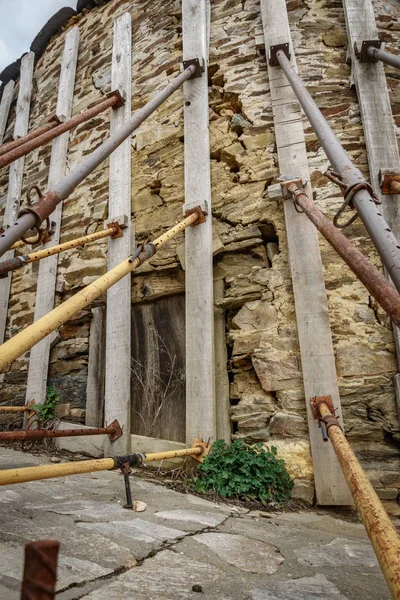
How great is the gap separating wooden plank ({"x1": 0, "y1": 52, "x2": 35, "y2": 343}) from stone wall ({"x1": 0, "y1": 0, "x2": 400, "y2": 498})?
207mm

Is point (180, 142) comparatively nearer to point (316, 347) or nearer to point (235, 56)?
point (235, 56)

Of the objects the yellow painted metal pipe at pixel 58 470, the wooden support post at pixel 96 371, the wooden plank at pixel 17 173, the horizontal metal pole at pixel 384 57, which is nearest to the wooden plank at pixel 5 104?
the wooden plank at pixel 17 173

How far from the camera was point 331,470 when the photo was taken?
7.97ft

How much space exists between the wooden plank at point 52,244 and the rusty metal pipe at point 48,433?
1.09m

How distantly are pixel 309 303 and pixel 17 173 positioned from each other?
453 centimetres

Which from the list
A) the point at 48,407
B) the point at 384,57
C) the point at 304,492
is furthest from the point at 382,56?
the point at 48,407

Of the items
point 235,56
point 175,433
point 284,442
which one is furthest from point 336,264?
point 235,56

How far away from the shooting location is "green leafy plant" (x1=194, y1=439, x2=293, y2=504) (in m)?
2.43

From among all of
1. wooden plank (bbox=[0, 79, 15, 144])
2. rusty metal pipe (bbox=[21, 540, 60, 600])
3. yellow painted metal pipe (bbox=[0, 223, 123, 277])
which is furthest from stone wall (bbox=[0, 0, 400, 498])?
rusty metal pipe (bbox=[21, 540, 60, 600])

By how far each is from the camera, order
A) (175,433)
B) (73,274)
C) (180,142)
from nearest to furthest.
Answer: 1. (175,433)
2. (180,142)
3. (73,274)

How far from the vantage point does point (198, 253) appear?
126 inches

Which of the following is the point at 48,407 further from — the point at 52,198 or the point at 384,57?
the point at 384,57

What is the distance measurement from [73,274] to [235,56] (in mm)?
2775

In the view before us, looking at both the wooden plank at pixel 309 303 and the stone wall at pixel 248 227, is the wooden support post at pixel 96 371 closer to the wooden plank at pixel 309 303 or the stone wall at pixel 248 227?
the stone wall at pixel 248 227
